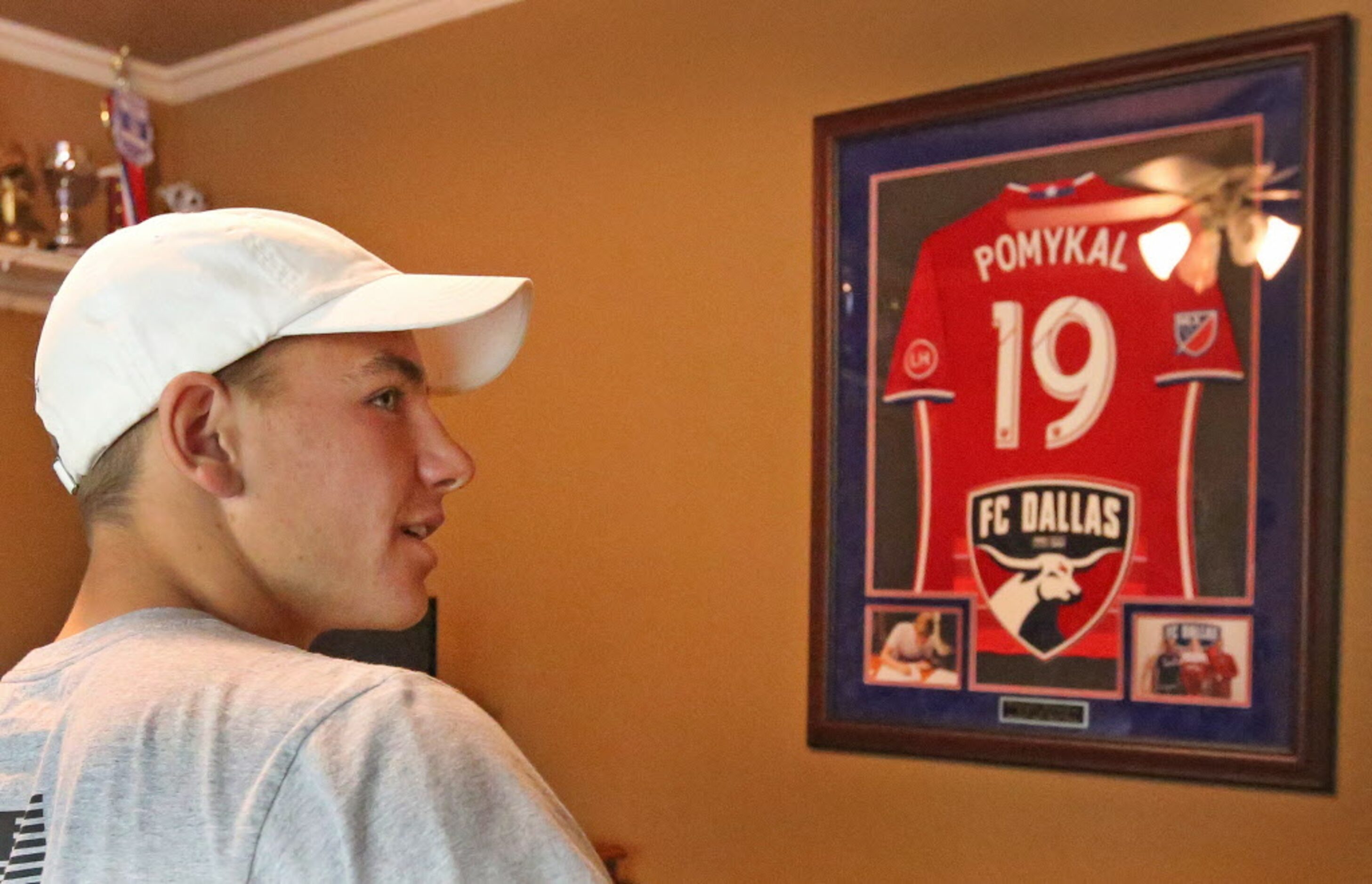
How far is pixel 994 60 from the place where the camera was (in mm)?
2215

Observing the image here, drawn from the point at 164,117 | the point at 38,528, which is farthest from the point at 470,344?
the point at 164,117

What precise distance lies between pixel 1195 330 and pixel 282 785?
181cm

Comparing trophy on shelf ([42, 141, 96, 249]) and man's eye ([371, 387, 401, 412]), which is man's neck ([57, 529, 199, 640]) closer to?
man's eye ([371, 387, 401, 412])

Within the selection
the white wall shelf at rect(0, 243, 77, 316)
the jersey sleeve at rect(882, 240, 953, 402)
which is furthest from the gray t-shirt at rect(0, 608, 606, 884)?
the white wall shelf at rect(0, 243, 77, 316)

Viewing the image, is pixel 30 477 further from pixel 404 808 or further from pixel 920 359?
pixel 404 808

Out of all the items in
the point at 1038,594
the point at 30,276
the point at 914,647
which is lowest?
the point at 914,647

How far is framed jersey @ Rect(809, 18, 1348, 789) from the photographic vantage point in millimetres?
1899

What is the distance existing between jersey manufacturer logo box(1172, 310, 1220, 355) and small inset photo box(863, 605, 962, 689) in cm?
61

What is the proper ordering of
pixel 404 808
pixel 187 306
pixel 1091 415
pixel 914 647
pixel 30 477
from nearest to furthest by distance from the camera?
pixel 404 808 → pixel 187 306 → pixel 1091 415 → pixel 914 647 → pixel 30 477

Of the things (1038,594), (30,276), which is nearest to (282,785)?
(1038,594)

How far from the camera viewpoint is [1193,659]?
1977mm

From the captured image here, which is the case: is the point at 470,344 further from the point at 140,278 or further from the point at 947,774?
the point at 947,774

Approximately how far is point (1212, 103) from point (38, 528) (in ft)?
9.91

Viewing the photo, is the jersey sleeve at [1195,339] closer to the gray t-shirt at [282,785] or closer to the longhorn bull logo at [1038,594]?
the longhorn bull logo at [1038,594]
